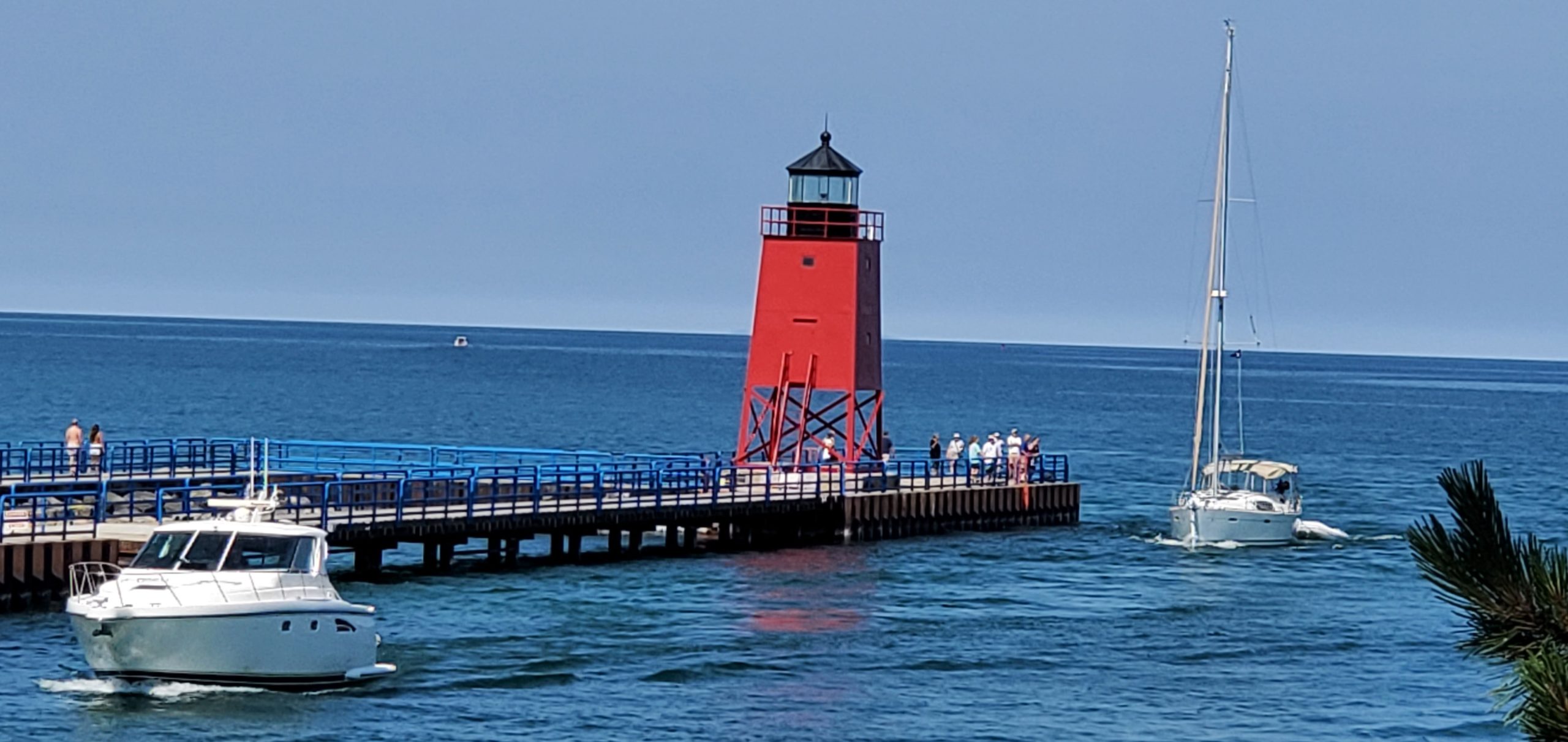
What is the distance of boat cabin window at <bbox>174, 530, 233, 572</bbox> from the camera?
2819 centimetres

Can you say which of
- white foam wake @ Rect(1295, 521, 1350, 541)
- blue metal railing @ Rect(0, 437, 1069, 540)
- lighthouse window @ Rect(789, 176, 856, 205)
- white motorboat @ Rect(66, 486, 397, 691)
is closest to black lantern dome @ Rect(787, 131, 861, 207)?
lighthouse window @ Rect(789, 176, 856, 205)

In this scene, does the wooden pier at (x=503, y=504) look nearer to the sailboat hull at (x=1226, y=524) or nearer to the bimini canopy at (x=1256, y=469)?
the sailboat hull at (x=1226, y=524)

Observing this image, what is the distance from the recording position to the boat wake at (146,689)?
27844mm

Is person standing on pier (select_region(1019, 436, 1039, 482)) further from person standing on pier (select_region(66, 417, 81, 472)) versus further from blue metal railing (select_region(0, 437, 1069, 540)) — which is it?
person standing on pier (select_region(66, 417, 81, 472))

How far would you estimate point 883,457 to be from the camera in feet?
178

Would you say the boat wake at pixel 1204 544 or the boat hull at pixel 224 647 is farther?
the boat wake at pixel 1204 544

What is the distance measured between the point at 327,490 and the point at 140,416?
7593 cm

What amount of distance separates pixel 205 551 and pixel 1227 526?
3038 centimetres

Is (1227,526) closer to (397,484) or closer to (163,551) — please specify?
(397,484)

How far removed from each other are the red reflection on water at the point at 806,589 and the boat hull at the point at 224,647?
10566mm

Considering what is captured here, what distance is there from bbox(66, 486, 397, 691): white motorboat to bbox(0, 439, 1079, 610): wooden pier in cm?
199

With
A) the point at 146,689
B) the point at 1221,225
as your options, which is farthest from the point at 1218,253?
the point at 146,689

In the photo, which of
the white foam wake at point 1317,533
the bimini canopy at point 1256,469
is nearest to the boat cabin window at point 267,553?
the bimini canopy at point 1256,469

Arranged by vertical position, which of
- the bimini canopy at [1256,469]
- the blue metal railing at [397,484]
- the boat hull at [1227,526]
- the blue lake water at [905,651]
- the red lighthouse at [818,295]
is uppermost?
the red lighthouse at [818,295]
